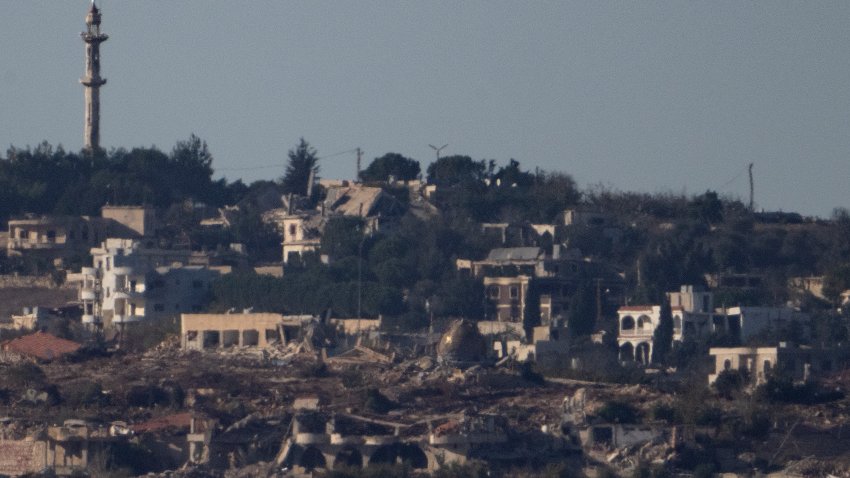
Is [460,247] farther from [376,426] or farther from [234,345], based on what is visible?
[376,426]

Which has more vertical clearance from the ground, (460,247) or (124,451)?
(460,247)

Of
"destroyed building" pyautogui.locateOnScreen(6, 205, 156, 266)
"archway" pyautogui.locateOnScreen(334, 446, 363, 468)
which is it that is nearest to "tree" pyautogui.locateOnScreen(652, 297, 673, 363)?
"archway" pyautogui.locateOnScreen(334, 446, 363, 468)

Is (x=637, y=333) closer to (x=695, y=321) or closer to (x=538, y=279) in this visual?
(x=695, y=321)

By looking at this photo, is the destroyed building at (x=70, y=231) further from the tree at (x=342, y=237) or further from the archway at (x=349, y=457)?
the archway at (x=349, y=457)

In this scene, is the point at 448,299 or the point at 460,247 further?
the point at 460,247

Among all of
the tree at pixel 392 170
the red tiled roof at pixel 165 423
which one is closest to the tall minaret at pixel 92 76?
the tree at pixel 392 170

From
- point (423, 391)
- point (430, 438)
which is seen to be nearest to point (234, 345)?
point (423, 391)
